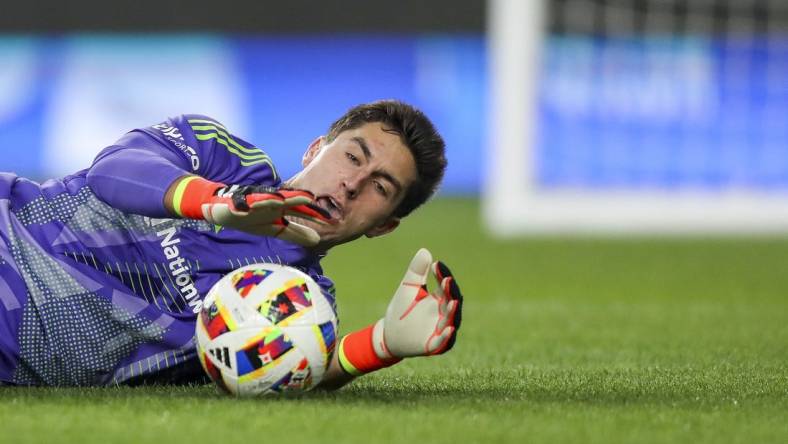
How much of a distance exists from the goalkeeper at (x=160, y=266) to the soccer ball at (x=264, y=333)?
8.2 inches

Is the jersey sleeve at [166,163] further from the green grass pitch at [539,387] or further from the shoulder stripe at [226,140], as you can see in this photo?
the green grass pitch at [539,387]

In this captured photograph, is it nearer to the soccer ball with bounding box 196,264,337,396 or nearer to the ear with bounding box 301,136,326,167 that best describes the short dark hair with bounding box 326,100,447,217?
the ear with bounding box 301,136,326,167

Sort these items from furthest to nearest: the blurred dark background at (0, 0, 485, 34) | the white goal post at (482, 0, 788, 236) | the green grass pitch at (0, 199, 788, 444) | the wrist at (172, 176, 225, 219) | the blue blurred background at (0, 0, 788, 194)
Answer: the blurred dark background at (0, 0, 485, 34)
the blue blurred background at (0, 0, 788, 194)
the white goal post at (482, 0, 788, 236)
the wrist at (172, 176, 225, 219)
the green grass pitch at (0, 199, 788, 444)

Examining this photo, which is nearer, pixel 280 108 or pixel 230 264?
pixel 230 264

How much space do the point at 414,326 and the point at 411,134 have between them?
68 cm

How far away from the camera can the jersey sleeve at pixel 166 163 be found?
3.84m

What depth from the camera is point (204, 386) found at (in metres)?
4.30

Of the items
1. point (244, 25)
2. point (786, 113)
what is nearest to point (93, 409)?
point (786, 113)

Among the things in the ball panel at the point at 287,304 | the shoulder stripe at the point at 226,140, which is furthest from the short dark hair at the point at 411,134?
the ball panel at the point at 287,304

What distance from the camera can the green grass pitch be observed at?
135 inches

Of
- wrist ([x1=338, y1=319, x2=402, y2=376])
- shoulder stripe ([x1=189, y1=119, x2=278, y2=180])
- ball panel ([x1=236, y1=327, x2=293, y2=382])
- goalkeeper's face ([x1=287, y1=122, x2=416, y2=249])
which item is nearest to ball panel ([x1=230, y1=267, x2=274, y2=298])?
ball panel ([x1=236, y1=327, x2=293, y2=382])

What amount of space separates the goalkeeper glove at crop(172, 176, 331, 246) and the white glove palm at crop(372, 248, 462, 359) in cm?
42

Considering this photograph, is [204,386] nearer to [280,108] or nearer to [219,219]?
[219,219]

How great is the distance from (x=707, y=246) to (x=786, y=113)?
2923 millimetres
